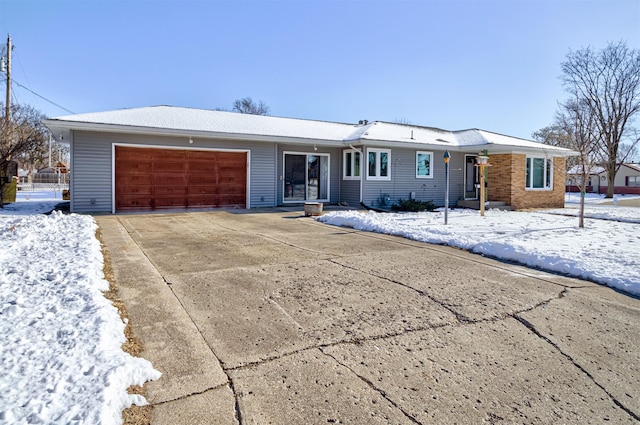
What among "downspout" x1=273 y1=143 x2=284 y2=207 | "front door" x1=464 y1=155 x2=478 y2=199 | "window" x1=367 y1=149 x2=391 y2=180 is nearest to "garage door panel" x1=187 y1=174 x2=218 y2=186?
"downspout" x1=273 y1=143 x2=284 y2=207

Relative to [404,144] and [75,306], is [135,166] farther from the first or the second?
[75,306]

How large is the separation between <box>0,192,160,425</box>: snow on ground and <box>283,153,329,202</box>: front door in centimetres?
1038

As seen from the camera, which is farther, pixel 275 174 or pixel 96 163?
pixel 275 174

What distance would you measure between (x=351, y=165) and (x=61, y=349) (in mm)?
13470

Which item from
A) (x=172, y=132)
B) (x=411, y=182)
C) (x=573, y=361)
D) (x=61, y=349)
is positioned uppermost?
(x=172, y=132)

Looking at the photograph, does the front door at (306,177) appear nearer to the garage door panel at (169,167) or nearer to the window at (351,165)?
the window at (351,165)

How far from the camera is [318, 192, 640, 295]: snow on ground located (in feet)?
18.5

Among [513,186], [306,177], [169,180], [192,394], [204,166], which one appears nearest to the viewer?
[192,394]

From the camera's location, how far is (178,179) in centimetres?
1320

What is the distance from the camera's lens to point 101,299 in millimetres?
3764

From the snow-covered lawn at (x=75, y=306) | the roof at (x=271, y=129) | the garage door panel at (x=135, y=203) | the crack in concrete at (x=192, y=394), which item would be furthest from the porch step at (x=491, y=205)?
the crack in concrete at (x=192, y=394)

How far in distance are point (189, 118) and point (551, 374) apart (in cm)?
1374

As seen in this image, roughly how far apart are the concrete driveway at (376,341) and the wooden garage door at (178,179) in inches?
282

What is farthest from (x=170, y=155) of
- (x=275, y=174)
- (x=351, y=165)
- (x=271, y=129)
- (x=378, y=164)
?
(x=378, y=164)
